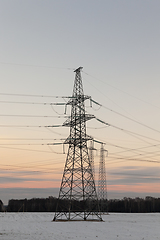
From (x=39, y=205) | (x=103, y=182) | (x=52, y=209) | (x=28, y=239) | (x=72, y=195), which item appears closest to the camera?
(x=28, y=239)

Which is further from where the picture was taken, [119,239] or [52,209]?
[52,209]

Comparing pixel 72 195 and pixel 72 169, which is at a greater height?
pixel 72 169

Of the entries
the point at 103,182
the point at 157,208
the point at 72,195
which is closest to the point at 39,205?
the point at 157,208

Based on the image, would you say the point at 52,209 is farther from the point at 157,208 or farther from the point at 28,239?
the point at 28,239

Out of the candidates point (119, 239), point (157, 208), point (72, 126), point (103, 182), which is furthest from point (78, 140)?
point (157, 208)

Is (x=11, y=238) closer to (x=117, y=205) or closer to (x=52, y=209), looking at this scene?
(x=52, y=209)

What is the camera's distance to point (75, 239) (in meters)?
25.0

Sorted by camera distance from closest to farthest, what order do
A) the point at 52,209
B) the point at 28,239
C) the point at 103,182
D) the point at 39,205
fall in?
the point at 28,239 → the point at 103,182 → the point at 52,209 → the point at 39,205

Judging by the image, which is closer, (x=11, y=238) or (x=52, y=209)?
(x=11, y=238)

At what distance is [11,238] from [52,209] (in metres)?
134

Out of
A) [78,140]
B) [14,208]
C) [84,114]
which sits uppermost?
[84,114]

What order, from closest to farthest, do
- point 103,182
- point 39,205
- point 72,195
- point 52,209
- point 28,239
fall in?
point 28,239, point 72,195, point 103,182, point 52,209, point 39,205

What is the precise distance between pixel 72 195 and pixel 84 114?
40.1 feet

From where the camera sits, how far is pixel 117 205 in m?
162
